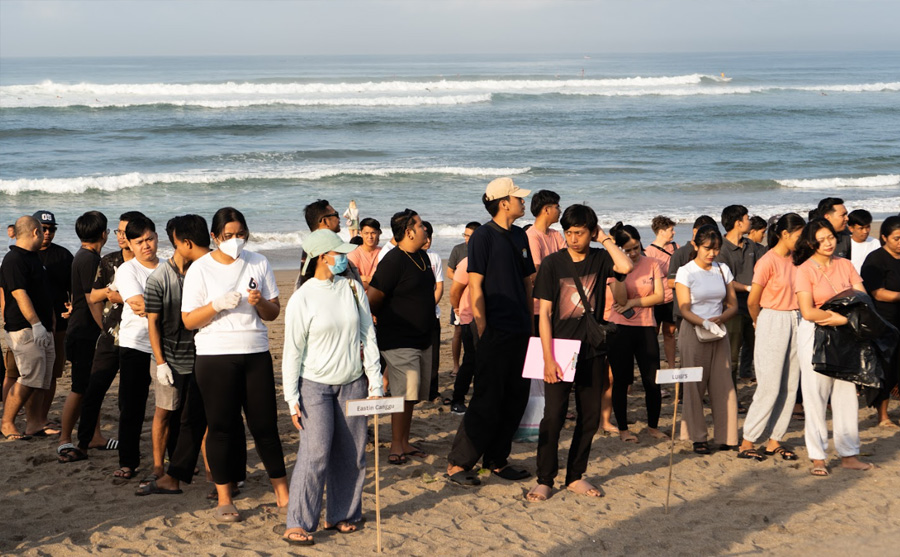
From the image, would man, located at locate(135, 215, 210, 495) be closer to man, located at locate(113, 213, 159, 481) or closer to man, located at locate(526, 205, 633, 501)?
man, located at locate(113, 213, 159, 481)

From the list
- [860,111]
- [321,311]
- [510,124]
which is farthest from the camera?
[860,111]

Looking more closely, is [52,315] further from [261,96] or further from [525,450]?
[261,96]

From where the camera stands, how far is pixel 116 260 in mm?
6160

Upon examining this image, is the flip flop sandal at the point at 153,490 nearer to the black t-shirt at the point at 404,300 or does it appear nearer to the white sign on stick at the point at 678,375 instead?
the black t-shirt at the point at 404,300

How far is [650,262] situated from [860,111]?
147 ft

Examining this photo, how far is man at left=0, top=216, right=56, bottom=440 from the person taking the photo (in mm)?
6441

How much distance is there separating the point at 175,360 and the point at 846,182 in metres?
24.2

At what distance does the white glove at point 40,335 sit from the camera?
6547 mm

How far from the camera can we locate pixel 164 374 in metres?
5.43

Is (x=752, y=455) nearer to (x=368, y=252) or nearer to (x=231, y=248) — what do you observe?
(x=368, y=252)

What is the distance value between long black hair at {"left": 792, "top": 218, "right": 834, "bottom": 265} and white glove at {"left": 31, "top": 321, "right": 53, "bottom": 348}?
212 inches

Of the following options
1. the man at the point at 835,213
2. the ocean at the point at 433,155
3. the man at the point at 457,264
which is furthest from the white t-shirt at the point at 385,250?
the ocean at the point at 433,155

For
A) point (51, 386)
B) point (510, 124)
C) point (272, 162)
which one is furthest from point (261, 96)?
Answer: point (51, 386)

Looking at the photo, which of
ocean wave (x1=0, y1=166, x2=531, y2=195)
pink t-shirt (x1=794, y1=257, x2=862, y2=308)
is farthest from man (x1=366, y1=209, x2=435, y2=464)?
ocean wave (x1=0, y1=166, x2=531, y2=195)
